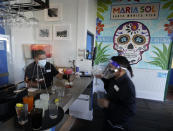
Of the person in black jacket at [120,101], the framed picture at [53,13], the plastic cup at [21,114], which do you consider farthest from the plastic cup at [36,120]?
the framed picture at [53,13]

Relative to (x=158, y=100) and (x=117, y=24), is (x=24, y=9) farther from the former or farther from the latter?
(x=158, y=100)

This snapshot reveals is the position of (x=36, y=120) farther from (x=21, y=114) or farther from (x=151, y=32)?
(x=151, y=32)

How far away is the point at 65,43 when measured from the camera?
2.72 meters

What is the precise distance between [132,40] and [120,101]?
2755mm

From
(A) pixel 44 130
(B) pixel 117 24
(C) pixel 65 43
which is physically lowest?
(A) pixel 44 130

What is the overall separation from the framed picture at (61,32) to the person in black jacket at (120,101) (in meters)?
1.71

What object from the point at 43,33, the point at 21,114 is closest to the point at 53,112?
the point at 21,114

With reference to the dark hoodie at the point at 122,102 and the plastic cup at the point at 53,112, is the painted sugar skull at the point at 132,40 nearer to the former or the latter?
the dark hoodie at the point at 122,102

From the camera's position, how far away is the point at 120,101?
1197 mm

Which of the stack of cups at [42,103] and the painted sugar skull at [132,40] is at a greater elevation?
the painted sugar skull at [132,40]

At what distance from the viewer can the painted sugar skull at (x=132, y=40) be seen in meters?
3.30

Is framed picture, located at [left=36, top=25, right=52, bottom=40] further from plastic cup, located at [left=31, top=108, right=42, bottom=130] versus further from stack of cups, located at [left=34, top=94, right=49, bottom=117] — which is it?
plastic cup, located at [left=31, top=108, right=42, bottom=130]

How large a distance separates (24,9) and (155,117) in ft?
11.0

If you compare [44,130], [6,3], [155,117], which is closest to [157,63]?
[155,117]
